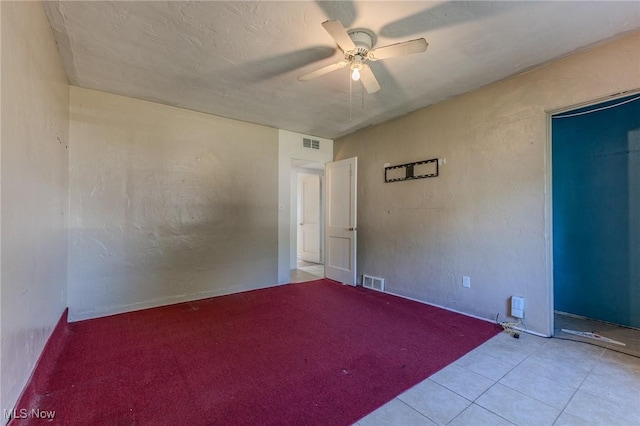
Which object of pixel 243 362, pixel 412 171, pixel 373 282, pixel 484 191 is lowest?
pixel 243 362

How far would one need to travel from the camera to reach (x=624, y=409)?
162 centimetres

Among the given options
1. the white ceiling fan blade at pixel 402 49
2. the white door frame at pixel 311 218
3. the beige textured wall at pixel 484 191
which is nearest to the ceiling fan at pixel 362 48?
the white ceiling fan blade at pixel 402 49

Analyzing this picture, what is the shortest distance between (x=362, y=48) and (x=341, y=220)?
3054 mm

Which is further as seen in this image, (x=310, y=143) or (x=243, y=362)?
(x=310, y=143)

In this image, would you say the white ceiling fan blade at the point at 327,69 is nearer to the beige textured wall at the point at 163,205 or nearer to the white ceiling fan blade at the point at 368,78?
the white ceiling fan blade at the point at 368,78

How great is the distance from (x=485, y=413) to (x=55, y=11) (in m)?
3.76

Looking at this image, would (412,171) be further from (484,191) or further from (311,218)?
(311,218)

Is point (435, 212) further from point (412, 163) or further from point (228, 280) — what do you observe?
point (228, 280)

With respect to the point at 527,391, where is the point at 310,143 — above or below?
above

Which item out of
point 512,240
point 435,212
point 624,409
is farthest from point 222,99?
point 624,409

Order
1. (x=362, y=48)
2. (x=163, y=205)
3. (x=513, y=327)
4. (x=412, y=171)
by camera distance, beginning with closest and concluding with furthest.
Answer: (x=362, y=48), (x=513, y=327), (x=163, y=205), (x=412, y=171)

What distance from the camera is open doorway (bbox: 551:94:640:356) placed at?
283 centimetres

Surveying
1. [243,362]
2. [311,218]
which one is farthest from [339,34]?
[311,218]

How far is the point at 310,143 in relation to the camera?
16.0 feet
